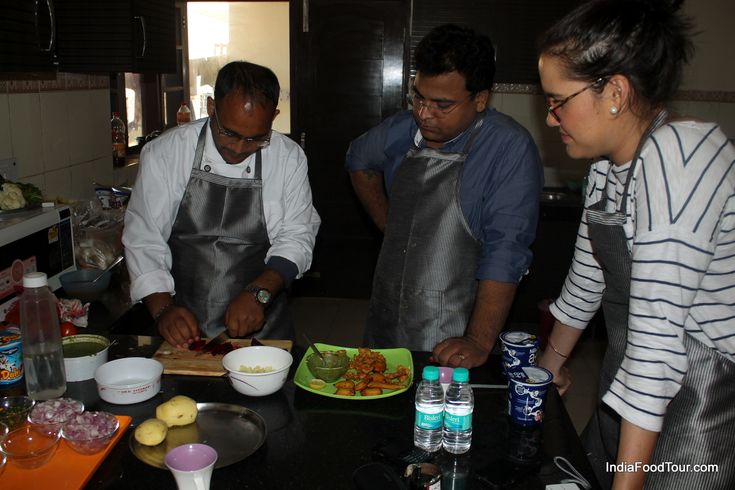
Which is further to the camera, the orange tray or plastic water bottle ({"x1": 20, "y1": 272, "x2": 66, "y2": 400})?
plastic water bottle ({"x1": 20, "y1": 272, "x2": 66, "y2": 400})

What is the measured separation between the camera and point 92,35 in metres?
2.65

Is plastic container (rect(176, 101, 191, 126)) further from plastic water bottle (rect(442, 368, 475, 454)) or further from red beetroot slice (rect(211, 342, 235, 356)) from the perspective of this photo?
plastic water bottle (rect(442, 368, 475, 454))

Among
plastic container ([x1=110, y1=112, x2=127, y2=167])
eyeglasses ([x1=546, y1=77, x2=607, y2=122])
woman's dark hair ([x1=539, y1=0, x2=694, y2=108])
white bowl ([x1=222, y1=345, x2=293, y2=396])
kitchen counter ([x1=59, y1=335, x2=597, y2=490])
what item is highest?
woman's dark hair ([x1=539, y1=0, x2=694, y2=108])

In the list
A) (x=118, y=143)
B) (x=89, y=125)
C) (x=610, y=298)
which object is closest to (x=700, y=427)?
(x=610, y=298)

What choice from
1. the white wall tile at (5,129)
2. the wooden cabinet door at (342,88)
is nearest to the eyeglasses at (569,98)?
the white wall tile at (5,129)

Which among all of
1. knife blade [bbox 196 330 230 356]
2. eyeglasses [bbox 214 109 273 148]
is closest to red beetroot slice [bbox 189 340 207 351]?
knife blade [bbox 196 330 230 356]

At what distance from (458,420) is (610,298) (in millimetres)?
445

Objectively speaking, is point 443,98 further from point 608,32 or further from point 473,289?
point 608,32

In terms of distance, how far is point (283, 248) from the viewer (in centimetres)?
203

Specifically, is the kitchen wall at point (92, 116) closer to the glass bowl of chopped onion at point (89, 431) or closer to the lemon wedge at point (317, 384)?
the lemon wedge at point (317, 384)

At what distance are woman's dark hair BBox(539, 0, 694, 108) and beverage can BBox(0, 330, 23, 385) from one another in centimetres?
133

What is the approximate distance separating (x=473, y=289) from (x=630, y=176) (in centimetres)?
84

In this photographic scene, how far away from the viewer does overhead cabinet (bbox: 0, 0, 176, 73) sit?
2.20 meters

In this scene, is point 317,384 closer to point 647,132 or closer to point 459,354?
point 459,354
